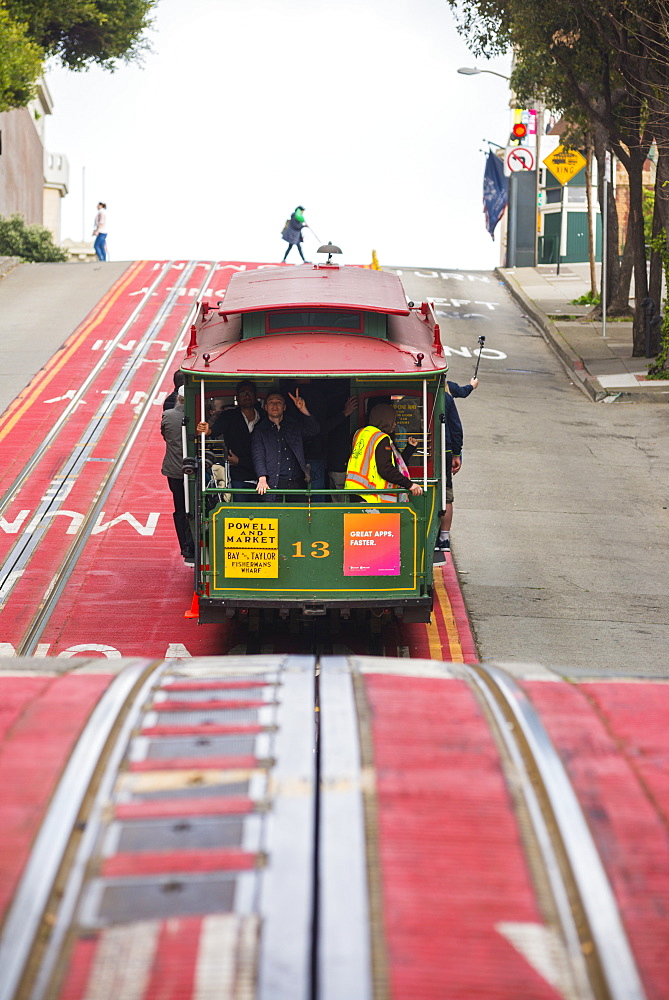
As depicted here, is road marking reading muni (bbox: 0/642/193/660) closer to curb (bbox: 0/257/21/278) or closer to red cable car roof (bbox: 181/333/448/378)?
red cable car roof (bbox: 181/333/448/378)

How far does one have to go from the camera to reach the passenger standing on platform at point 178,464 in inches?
478

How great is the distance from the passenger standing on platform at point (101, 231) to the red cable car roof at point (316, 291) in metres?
32.8

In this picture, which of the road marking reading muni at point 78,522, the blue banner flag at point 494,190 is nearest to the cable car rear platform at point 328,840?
the road marking reading muni at point 78,522

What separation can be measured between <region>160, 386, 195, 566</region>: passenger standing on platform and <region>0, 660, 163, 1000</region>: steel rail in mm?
6344

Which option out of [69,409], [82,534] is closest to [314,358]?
[82,534]

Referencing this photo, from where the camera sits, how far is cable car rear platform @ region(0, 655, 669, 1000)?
3.96 metres

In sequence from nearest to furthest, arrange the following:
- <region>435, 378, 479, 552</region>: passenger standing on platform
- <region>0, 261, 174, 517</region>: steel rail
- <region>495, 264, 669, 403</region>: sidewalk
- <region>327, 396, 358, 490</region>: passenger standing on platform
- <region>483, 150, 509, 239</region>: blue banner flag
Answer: <region>327, 396, 358, 490</region>: passenger standing on platform → <region>435, 378, 479, 552</region>: passenger standing on platform → <region>0, 261, 174, 517</region>: steel rail → <region>495, 264, 669, 403</region>: sidewalk → <region>483, 150, 509, 239</region>: blue banner flag

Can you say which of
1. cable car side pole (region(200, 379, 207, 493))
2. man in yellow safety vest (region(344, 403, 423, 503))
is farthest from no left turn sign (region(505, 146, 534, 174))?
cable car side pole (region(200, 379, 207, 493))

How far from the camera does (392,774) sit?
193 inches

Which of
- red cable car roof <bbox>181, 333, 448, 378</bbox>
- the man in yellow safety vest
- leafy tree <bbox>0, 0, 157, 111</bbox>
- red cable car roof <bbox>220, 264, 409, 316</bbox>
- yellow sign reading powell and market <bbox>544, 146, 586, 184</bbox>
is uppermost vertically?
leafy tree <bbox>0, 0, 157, 111</bbox>

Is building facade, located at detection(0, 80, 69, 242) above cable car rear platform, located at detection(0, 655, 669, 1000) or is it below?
above

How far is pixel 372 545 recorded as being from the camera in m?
10.5

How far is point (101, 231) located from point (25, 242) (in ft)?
12.6

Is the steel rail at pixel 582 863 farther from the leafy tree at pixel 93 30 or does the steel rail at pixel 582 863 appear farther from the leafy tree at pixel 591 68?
the leafy tree at pixel 93 30
